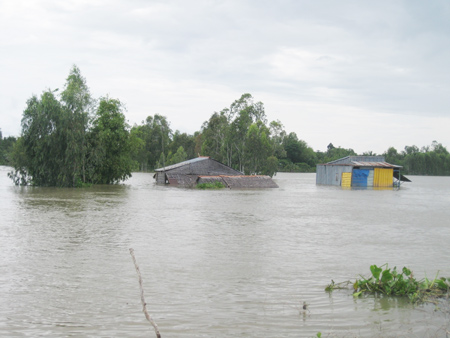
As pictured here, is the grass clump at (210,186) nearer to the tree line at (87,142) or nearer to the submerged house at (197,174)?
the submerged house at (197,174)

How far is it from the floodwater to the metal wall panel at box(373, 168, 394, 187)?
34.0m

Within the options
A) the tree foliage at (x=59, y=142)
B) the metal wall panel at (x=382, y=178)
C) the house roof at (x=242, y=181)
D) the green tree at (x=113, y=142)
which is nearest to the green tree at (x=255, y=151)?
the house roof at (x=242, y=181)

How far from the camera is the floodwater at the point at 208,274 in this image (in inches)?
250

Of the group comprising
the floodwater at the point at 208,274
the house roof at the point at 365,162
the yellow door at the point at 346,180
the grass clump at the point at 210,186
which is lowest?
the floodwater at the point at 208,274

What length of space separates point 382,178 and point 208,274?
4619cm

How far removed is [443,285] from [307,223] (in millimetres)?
10470

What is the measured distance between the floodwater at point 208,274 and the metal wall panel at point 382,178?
34.0m

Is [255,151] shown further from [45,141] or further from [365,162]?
[45,141]

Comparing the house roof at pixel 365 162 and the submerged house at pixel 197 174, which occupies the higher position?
the house roof at pixel 365 162

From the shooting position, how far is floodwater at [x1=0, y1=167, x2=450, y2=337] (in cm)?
635

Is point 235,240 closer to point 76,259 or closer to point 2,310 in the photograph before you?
point 76,259

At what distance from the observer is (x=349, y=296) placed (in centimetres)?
774

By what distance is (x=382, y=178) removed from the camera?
5191 centimetres

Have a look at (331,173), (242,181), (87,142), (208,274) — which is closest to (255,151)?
(331,173)
